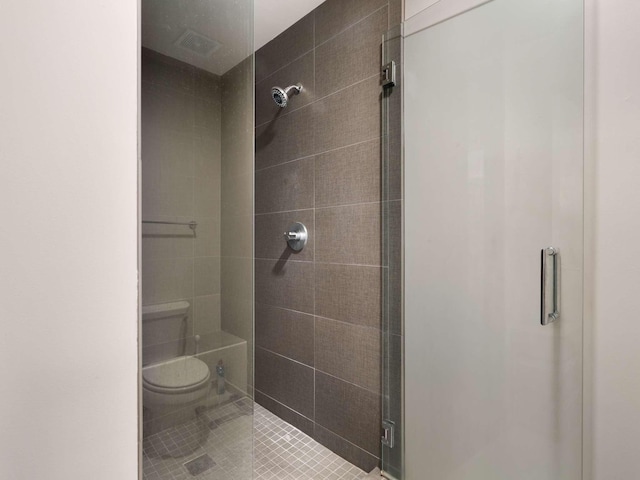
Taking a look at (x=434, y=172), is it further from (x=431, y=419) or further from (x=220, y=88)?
(x=431, y=419)

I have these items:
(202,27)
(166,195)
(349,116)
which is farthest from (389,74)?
(166,195)

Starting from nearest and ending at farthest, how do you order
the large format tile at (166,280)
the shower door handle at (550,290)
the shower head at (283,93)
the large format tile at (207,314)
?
the large format tile at (166,280) < the large format tile at (207,314) < the shower door handle at (550,290) < the shower head at (283,93)

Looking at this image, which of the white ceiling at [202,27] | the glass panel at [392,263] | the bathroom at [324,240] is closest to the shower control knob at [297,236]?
the bathroom at [324,240]

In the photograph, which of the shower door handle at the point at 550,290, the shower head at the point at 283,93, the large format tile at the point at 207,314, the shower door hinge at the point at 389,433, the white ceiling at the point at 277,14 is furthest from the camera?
the shower head at the point at 283,93

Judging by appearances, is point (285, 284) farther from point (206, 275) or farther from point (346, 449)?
point (206, 275)

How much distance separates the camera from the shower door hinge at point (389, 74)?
4.14ft

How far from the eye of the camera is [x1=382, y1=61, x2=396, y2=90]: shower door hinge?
1261 millimetres

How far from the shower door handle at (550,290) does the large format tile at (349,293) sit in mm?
580

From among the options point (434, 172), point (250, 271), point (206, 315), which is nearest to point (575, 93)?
point (434, 172)

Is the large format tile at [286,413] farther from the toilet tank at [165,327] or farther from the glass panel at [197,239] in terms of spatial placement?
the toilet tank at [165,327]

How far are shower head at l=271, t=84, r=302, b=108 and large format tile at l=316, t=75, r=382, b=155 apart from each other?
167mm

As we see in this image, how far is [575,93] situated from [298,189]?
1173mm

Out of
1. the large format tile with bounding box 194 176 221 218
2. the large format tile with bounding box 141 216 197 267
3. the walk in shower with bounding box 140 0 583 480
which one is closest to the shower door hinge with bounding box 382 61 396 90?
the walk in shower with bounding box 140 0 583 480

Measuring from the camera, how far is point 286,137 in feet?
5.78
